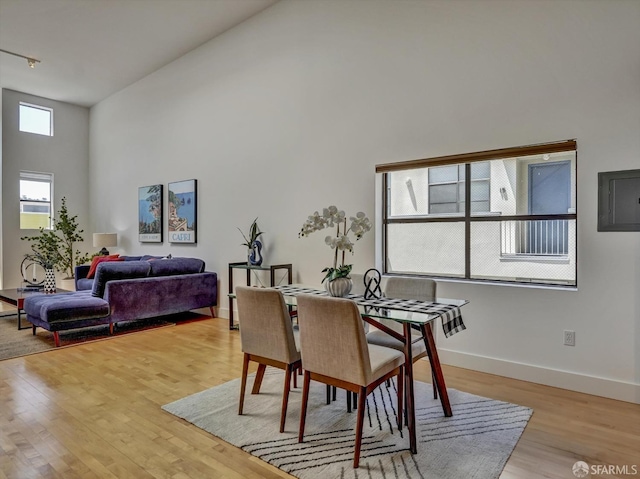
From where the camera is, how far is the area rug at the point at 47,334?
12.9 ft

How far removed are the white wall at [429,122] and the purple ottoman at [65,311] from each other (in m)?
1.62

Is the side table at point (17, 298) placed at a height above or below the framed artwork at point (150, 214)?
below

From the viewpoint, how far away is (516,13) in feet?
10.1

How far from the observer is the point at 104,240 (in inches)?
279

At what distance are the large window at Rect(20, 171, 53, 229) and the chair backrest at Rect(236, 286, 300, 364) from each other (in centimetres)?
716

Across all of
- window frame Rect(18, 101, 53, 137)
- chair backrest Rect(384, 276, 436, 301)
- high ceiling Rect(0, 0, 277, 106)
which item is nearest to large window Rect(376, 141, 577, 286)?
chair backrest Rect(384, 276, 436, 301)

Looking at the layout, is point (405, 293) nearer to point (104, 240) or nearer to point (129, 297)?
point (129, 297)

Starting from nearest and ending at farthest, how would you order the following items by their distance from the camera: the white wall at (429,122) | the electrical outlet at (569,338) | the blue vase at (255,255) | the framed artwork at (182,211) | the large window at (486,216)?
the white wall at (429,122) → the electrical outlet at (569,338) → the large window at (486,216) → the blue vase at (255,255) → the framed artwork at (182,211)

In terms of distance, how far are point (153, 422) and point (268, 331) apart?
0.93 m

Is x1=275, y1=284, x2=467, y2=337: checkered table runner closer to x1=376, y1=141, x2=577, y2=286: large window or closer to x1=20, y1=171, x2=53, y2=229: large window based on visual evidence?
x1=376, y1=141, x2=577, y2=286: large window

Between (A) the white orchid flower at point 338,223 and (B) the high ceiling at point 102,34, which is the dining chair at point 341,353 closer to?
(A) the white orchid flower at point 338,223

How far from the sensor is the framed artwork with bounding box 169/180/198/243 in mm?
5816

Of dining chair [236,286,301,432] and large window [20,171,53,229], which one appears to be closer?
dining chair [236,286,301,432]

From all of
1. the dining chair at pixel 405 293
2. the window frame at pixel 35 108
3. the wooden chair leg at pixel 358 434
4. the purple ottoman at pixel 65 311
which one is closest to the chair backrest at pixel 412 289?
the dining chair at pixel 405 293
